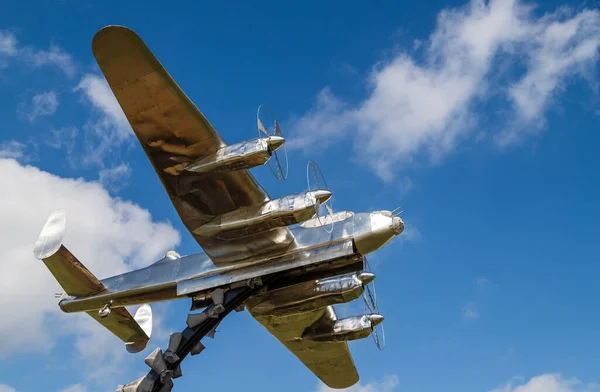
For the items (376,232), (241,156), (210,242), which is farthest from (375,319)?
(241,156)

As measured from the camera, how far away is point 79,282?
73.2 feet

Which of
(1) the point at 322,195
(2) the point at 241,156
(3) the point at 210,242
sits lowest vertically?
(1) the point at 322,195

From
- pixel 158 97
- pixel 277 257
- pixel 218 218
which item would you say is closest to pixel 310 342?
pixel 277 257

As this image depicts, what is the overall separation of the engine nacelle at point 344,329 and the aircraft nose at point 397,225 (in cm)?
550

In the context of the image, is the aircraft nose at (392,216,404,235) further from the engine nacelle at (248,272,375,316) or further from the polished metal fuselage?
the engine nacelle at (248,272,375,316)

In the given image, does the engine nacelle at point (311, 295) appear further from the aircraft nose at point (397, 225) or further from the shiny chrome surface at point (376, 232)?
the aircraft nose at point (397, 225)

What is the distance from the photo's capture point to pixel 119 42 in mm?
16609

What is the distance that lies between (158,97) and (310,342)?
41.6 feet

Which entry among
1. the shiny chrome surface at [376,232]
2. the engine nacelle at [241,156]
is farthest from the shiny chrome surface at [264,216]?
the shiny chrome surface at [376,232]

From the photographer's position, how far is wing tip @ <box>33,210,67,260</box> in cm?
2067

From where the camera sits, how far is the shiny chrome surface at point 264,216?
18469 millimetres

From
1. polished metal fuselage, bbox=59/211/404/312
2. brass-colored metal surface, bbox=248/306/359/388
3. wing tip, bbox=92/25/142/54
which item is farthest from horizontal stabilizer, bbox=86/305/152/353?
wing tip, bbox=92/25/142/54

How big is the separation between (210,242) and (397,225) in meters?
6.03

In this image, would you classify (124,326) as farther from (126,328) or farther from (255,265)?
(255,265)
